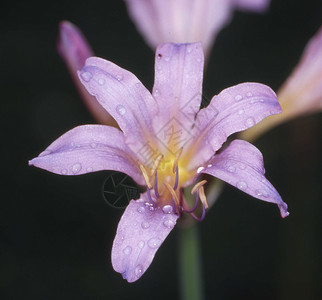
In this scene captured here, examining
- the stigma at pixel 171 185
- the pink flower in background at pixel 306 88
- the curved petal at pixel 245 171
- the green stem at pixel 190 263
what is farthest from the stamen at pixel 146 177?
the pink flower in background at pixel 306 88

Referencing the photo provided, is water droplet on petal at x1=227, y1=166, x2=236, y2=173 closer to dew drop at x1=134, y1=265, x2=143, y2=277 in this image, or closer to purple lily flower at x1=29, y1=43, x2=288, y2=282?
purple lily flower at x1=29, y1=43, x2=288, y2=282

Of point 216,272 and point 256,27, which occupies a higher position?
point 256,27

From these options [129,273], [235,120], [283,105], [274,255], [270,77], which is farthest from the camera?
[270,77]

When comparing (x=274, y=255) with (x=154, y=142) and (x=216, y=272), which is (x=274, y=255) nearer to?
(x=216, y=272)

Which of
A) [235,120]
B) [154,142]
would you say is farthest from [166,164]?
[235,120]

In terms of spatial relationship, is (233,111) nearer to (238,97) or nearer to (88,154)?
(238,97)

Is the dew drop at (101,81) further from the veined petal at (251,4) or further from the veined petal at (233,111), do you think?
the veined petal at (251,4)
